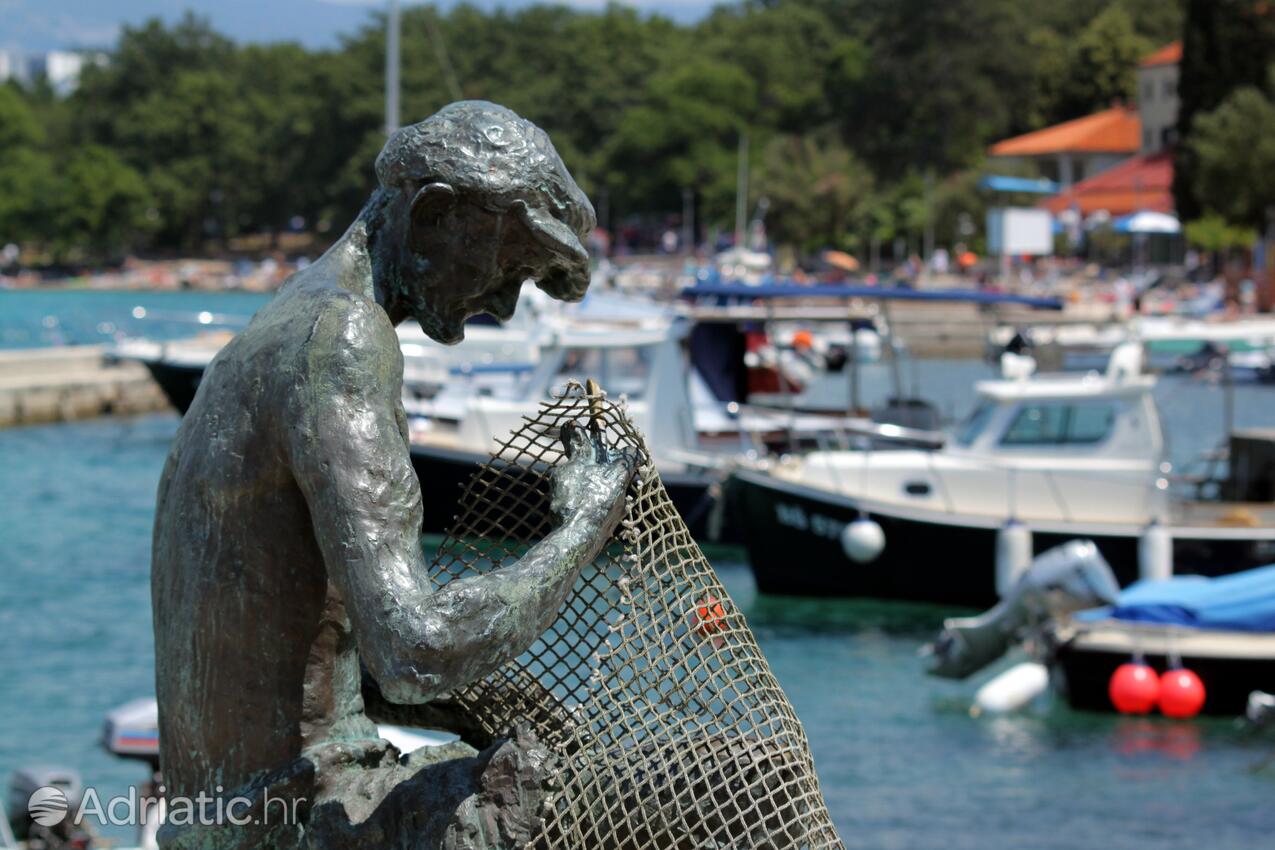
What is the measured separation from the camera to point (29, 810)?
814 centimetres

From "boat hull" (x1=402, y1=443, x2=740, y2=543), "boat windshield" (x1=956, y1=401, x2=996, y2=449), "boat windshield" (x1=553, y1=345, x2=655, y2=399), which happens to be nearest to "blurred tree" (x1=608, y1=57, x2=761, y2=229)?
"boat windshield" (x1=553, y1=345, x2=655, y2=399)

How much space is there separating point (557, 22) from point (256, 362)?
120559 mm

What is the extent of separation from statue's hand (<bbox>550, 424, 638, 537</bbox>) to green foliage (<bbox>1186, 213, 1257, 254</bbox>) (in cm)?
6873

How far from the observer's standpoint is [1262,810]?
1342 centimetres

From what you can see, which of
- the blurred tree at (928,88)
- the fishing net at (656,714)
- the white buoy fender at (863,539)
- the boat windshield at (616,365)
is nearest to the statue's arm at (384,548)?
the fishing net at (656,714)

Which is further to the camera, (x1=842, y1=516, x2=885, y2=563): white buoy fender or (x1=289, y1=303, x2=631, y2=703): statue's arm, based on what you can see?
(x1=842, y1=516, x2=885, y2=563): white buoy fender

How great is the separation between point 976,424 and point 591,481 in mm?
17664

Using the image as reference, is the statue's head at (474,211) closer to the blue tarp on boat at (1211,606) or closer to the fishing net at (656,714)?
the fishing net at (656,714)

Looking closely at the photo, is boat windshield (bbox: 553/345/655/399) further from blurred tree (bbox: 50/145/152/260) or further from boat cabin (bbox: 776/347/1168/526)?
blurred tree (bbox: 50/145/152/260)

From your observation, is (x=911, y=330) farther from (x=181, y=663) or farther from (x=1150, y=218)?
(x=181, y=663)

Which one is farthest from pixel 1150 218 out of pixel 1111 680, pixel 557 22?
pixel 557 22

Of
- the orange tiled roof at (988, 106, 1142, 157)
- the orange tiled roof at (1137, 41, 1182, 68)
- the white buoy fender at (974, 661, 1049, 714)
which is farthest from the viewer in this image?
the orange tiled roof at (988, 106, 1142, 157)

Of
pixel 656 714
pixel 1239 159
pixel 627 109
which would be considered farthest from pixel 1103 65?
pixel 656 714

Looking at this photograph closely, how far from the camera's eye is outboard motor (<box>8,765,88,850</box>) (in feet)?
29.1
